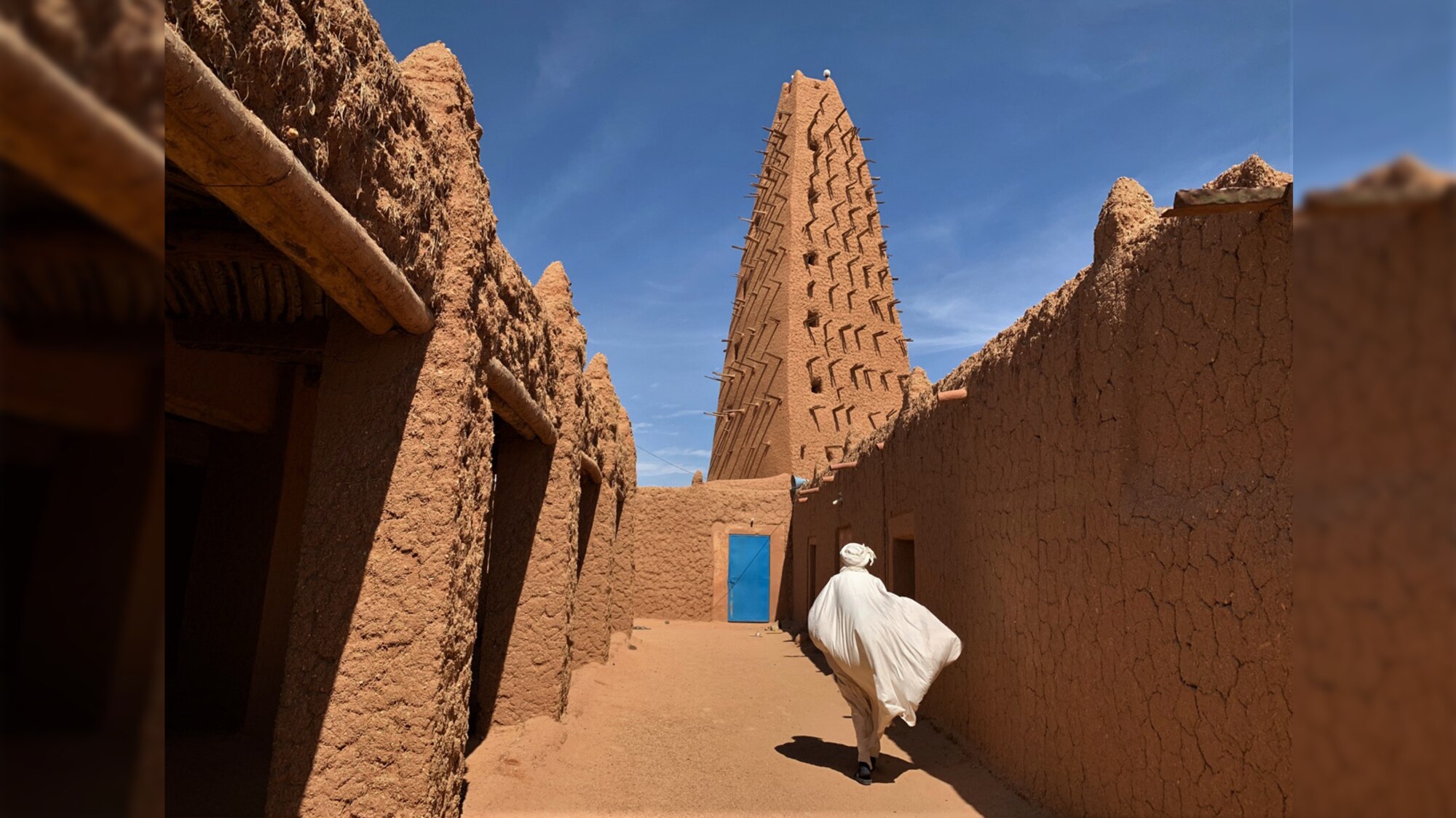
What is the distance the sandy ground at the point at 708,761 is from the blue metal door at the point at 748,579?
870cm

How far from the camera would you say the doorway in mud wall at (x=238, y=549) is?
582 centimetres

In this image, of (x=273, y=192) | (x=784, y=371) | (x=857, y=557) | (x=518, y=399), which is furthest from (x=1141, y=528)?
(x=784, y=371)

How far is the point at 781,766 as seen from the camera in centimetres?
652

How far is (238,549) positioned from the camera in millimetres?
6324

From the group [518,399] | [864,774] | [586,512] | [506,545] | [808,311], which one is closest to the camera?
[518,399]

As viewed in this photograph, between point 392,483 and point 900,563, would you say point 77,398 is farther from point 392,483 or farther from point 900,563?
point 900,563

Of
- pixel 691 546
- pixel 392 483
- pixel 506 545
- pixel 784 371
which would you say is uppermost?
pixel 784 371

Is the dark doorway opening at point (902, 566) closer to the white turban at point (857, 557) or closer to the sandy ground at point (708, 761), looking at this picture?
the sandy ground at point (708, 761)

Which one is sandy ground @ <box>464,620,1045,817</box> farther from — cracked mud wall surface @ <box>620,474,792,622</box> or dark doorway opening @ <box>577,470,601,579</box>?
cracked mud wall surface @ <box>620,474,792,622</box>

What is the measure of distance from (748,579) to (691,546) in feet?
4.53

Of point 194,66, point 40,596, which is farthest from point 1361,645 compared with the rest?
point 194,66

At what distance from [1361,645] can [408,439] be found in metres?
3.63

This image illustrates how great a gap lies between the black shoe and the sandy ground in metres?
0.05

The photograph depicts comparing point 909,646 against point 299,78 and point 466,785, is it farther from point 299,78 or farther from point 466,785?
point 299,78
